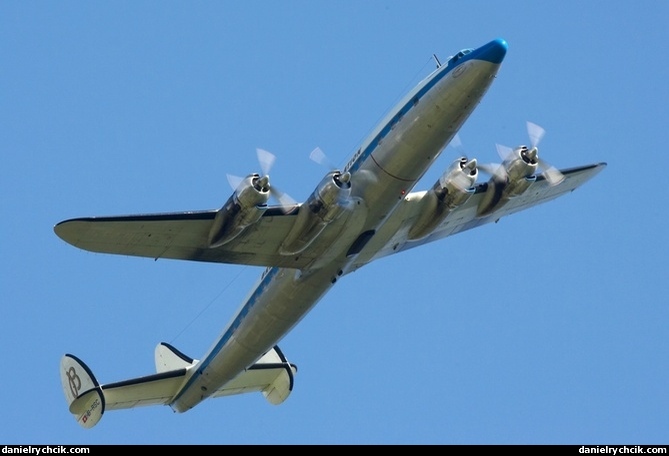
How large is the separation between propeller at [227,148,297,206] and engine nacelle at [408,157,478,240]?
4.96 m

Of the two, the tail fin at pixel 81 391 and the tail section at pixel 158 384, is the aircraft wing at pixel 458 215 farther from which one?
the tail fin at pixel 81 391

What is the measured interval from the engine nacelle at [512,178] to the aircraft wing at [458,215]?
13.0 inches

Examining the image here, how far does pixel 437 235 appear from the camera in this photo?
39281 millimetres

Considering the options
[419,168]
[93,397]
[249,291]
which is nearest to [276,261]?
[249,291]

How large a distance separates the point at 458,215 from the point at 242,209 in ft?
30.5

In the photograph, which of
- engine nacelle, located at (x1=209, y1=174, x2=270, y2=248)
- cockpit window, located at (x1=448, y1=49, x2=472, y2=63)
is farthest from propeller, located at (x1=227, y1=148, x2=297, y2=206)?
cockpit window, located at (x1=448, y1=49, x2=472, y2=63)

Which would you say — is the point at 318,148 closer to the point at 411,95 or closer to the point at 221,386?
the point at 411,95

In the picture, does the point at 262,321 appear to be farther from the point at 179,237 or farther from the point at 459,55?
the point at 459,55

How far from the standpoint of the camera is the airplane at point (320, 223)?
32375 mm

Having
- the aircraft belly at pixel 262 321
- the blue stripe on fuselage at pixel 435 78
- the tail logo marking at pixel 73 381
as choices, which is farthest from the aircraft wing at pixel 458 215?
the tail logo marking at pixel 73 381

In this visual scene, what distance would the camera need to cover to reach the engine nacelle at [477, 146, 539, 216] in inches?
1462

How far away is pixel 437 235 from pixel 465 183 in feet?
12.3

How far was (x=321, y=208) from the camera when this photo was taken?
110 ft
